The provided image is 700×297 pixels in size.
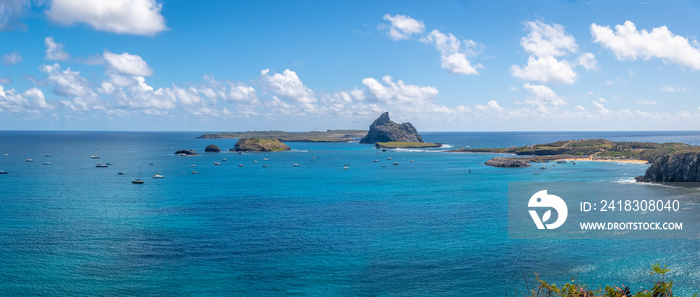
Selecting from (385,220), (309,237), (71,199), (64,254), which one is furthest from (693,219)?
(71,199)

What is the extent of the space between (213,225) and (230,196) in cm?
Result: 3684

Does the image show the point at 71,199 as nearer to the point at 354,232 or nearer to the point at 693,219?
the point at 354,232

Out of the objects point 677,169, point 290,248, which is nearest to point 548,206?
point 677,169

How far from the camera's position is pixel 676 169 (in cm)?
13438

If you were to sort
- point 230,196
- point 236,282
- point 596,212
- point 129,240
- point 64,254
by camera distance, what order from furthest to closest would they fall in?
1. point 230,196
2. point 596,212
3. point 129,240
4. point 64,254
5. point 236,282

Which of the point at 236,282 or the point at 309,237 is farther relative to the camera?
the point at 309,237

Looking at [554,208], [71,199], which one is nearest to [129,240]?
[71,199]

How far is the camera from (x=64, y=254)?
64.4 metres

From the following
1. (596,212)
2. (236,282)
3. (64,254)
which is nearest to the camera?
(236,282)

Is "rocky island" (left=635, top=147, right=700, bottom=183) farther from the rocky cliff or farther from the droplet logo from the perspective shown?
the droplet logo

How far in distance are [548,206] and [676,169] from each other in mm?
55731

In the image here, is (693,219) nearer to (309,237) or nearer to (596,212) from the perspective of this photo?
(596,212)

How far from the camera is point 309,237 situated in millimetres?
74562

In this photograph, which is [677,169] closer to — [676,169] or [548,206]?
[676,169]
